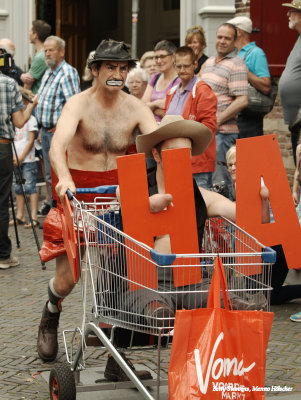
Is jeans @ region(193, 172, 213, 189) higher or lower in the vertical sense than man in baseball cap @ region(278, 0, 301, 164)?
lower

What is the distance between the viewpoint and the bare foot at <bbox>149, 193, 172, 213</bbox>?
15.1 ft

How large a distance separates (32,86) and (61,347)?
7.81 metres

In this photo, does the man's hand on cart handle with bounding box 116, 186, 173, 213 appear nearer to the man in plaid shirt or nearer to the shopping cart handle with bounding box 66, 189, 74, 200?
the shopping cart handle with bounding box 66, 189, 74, 200

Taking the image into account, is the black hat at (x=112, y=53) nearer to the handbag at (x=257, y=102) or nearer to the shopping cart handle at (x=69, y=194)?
the shopping cart handle at (x=69, y=194)

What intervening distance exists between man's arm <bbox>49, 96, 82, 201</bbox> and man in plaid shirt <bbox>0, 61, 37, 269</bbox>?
12.5 ft

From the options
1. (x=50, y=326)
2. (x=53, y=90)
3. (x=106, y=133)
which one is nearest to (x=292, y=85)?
(x=53, y=90)

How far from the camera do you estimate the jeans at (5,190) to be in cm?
925

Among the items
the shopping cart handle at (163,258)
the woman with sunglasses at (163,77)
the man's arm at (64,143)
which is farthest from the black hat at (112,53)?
the woman with sunglasses at (163,77)

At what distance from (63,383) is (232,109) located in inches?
229

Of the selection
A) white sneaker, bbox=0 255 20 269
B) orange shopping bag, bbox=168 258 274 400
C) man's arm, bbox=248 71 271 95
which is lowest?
white sneaker, bbox=0 255 20 269

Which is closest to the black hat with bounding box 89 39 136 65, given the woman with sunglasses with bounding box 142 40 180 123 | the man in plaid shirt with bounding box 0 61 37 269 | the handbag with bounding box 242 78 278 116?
the man in plaid shirt with bounding box 0 61 37 269

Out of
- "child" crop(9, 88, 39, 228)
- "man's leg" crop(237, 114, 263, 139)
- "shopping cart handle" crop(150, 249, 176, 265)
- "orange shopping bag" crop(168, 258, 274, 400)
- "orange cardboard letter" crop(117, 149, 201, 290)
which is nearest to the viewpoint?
"orange shopping bag" crop(168, 258, 274, 400)

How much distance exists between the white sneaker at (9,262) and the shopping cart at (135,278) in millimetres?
4336

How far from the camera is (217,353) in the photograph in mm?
4020
